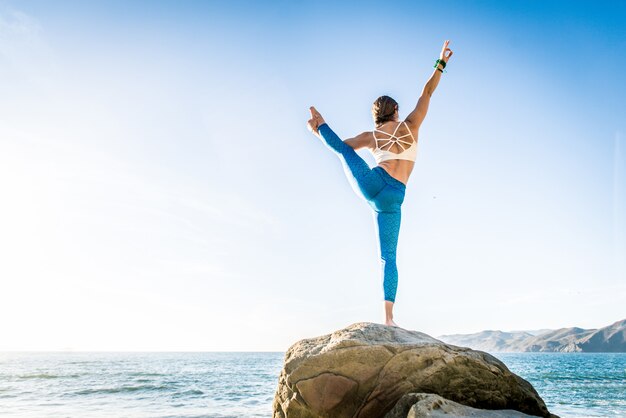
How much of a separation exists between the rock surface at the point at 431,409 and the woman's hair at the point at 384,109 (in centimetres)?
316

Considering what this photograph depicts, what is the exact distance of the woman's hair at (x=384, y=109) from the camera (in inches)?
227

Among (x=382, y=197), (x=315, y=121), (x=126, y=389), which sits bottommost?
(x=126, y=389)

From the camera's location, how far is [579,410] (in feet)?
58.2

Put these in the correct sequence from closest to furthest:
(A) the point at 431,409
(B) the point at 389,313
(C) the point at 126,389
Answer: (A) the point at 431,409, (B) the point at 389,313, (C) the point at 126,389

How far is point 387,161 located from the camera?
552cm

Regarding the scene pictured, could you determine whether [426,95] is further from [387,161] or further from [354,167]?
[354,167]

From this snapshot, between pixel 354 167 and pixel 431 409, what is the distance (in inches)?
104

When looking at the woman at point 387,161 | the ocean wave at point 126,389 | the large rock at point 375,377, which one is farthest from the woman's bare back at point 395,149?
the ocean wave at point 126,389

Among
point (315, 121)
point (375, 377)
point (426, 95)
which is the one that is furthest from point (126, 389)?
point (426, 95)

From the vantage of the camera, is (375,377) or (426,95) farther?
(426,95)

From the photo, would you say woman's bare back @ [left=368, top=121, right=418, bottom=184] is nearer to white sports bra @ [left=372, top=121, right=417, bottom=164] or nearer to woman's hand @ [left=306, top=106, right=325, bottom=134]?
white sports bra @ [left=372, top=121, right=417, bottom=164]

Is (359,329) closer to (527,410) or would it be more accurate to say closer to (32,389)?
(527,410)

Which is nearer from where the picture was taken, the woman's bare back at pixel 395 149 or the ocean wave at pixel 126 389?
the woman's bare back at pixel 395 149

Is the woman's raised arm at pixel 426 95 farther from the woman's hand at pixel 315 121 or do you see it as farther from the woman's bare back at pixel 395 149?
the woman's hand at pixel 315 121
